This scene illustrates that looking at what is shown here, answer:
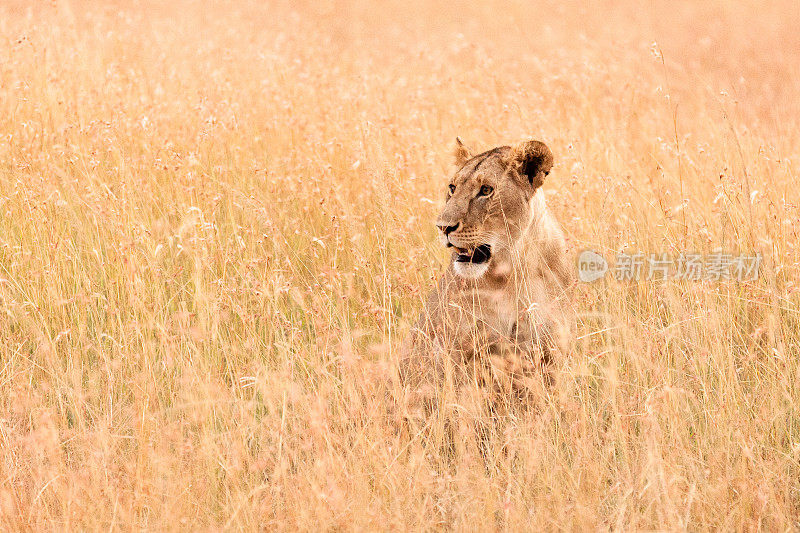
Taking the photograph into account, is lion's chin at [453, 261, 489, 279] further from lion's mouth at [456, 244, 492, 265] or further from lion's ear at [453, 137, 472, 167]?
lion's ear at [453, 137, 472, 167]

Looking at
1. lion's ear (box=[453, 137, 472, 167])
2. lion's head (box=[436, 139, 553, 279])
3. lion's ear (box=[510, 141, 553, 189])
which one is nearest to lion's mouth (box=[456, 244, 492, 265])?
lion's head (box=[436, 139, 553, 279])

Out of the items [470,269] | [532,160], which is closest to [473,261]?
[470,269]

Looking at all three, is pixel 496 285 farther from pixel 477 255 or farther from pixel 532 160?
pixel 532 160

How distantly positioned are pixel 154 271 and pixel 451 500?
2.21 meters

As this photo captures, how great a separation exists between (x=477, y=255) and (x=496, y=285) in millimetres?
160

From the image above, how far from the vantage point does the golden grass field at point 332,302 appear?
3650mm

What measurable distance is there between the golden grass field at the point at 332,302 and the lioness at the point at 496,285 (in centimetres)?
19

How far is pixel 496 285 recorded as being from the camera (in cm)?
439

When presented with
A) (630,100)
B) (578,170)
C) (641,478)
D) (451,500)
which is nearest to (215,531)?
(451,500)

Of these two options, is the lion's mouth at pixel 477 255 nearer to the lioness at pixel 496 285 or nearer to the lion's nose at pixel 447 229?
the lioness at pixel 496 285

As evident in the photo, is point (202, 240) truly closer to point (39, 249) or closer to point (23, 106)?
point (39, 249)

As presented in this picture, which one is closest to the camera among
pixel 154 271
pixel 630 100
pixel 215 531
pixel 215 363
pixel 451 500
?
pixel 215 531

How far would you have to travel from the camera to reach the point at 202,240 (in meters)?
5.21

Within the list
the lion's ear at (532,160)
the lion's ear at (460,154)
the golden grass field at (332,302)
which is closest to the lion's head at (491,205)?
the lion's ear at (532,160)
